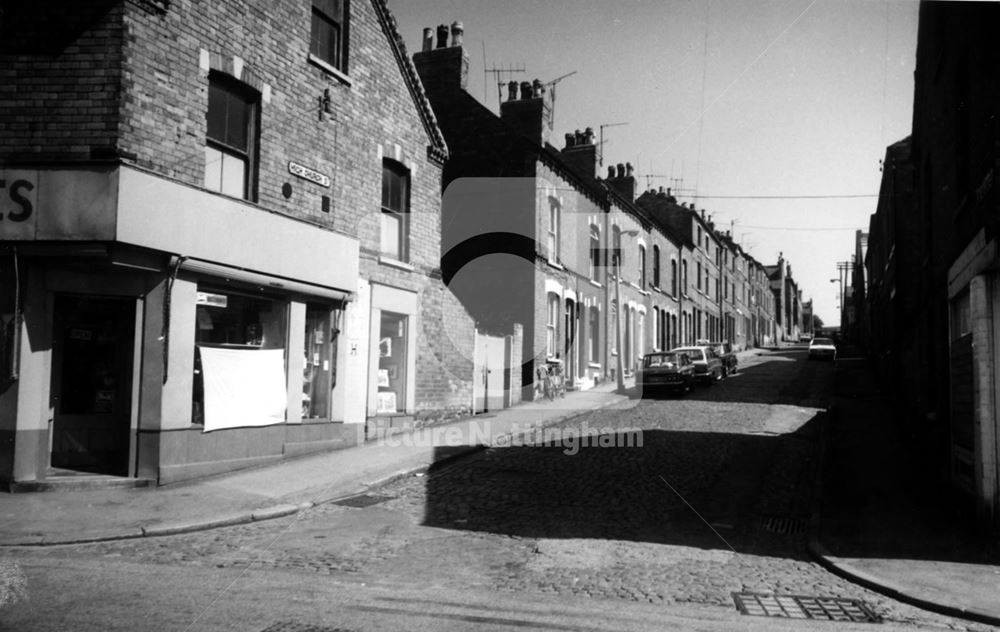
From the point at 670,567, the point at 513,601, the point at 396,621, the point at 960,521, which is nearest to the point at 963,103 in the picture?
the point at 960,521

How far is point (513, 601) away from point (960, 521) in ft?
20.6

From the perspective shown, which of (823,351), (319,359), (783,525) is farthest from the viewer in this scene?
(823,351)

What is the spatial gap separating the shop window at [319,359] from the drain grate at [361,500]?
360 centimetres

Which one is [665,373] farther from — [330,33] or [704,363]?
[330,33]

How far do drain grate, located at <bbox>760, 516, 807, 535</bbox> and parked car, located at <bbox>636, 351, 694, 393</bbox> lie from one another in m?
14.6

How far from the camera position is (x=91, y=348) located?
1087 cm

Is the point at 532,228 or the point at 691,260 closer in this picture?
the point at 532,228

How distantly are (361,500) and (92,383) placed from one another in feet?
14.5

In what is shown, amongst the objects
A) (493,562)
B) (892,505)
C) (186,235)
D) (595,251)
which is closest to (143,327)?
(186,235)

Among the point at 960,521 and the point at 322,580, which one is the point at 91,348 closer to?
the point at 322,580

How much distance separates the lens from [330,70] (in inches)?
552

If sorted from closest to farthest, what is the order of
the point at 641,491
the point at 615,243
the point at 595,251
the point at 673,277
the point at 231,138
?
the point at 641,491 → the point at 231,138 → the point at 595,251 → the point at 615,243 → the point at 673,277

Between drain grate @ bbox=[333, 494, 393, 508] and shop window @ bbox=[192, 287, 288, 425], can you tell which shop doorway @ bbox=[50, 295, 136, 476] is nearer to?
shop window @ bbox=[192, 287, 288, 425]

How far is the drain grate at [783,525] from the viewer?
29.8 ft
